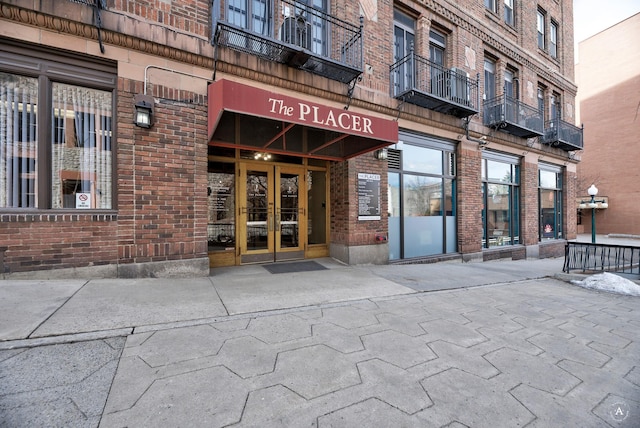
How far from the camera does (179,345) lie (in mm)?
2652

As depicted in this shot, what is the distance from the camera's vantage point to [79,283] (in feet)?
13.7

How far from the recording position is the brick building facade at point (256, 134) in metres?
4.34

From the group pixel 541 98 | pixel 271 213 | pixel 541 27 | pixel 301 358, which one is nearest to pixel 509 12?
pixel 541 27

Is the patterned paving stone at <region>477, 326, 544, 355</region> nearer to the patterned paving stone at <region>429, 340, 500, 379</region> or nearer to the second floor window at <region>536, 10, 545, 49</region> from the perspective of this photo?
the patterned paving stone at <region>429, 340, 500, 379</region>

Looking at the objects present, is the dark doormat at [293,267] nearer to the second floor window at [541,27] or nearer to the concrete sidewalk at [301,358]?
the concrete sidewalk at [301,358]

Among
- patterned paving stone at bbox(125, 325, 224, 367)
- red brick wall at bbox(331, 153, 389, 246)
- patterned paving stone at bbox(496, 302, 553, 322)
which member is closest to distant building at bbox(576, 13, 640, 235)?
red brick wall at bbox(331, 153, 389, 246)

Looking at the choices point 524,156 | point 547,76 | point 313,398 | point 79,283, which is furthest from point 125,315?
point 547,76

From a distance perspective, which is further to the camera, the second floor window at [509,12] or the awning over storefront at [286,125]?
the second floor window at [509,12]

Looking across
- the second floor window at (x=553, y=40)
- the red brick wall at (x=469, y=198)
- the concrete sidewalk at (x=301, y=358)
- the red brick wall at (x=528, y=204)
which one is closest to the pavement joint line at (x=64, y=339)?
the concrete sidewalk at (x=301, y=358)

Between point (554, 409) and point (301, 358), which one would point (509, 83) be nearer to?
point (554, 409)

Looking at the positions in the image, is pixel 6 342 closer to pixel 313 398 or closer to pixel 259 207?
pixel 313 398

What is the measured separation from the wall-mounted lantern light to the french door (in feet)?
7.28

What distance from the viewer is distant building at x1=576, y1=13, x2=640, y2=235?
23.4 meters

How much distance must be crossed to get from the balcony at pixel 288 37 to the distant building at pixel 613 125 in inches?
1084
